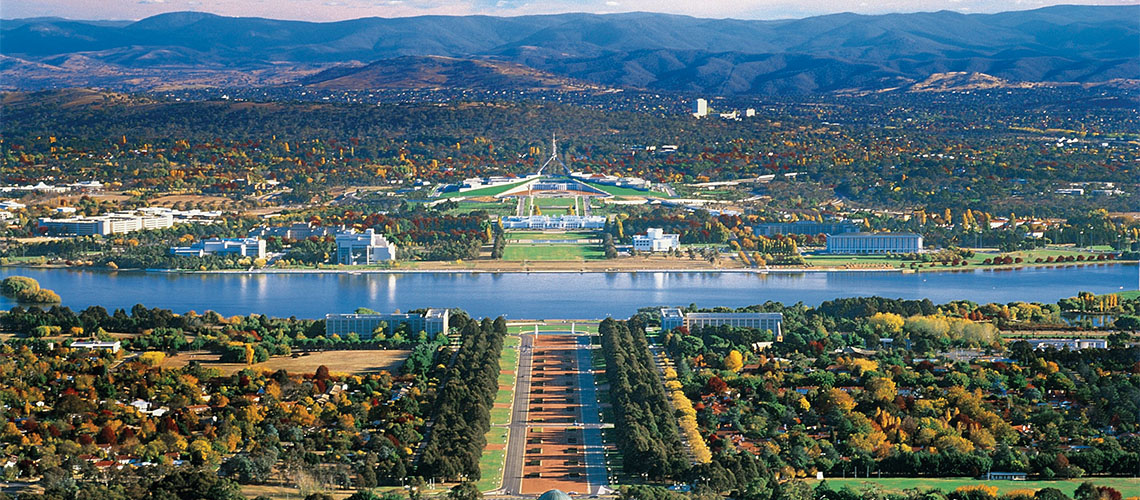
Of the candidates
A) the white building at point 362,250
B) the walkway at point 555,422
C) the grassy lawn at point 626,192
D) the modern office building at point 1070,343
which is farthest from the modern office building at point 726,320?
the grassy lawn at point 626,192

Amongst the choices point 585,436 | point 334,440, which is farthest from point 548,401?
point 334,440

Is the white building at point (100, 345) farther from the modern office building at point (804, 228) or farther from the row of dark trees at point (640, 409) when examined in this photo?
the modern office building at point (804, 228)

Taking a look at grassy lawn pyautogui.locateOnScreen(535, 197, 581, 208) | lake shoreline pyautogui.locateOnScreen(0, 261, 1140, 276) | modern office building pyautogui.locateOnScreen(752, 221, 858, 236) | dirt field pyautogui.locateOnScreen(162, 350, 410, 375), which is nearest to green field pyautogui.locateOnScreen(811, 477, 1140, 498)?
dirt field pyautogui.locateOnScreen(162, 350, 410, 375)

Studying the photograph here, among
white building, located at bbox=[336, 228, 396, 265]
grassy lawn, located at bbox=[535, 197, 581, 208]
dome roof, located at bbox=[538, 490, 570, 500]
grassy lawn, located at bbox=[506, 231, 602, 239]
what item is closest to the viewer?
dome roof, located at bbox=[538, 490, 570, 500]

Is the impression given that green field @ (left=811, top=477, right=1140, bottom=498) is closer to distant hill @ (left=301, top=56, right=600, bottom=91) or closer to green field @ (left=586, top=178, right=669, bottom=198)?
green field @ (left=586, top=178, right=669, bottom=198)

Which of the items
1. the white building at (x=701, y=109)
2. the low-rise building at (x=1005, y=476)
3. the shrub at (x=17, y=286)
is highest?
the white building at (x=701, y=109)

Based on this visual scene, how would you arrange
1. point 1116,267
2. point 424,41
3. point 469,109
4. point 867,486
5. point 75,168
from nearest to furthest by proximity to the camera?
1. point 867,486
2. point 1116,267
3. point 75,168
4. point 469,109
5. point 424,41

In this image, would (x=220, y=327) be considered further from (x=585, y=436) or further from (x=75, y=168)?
(x=75, y=168)
